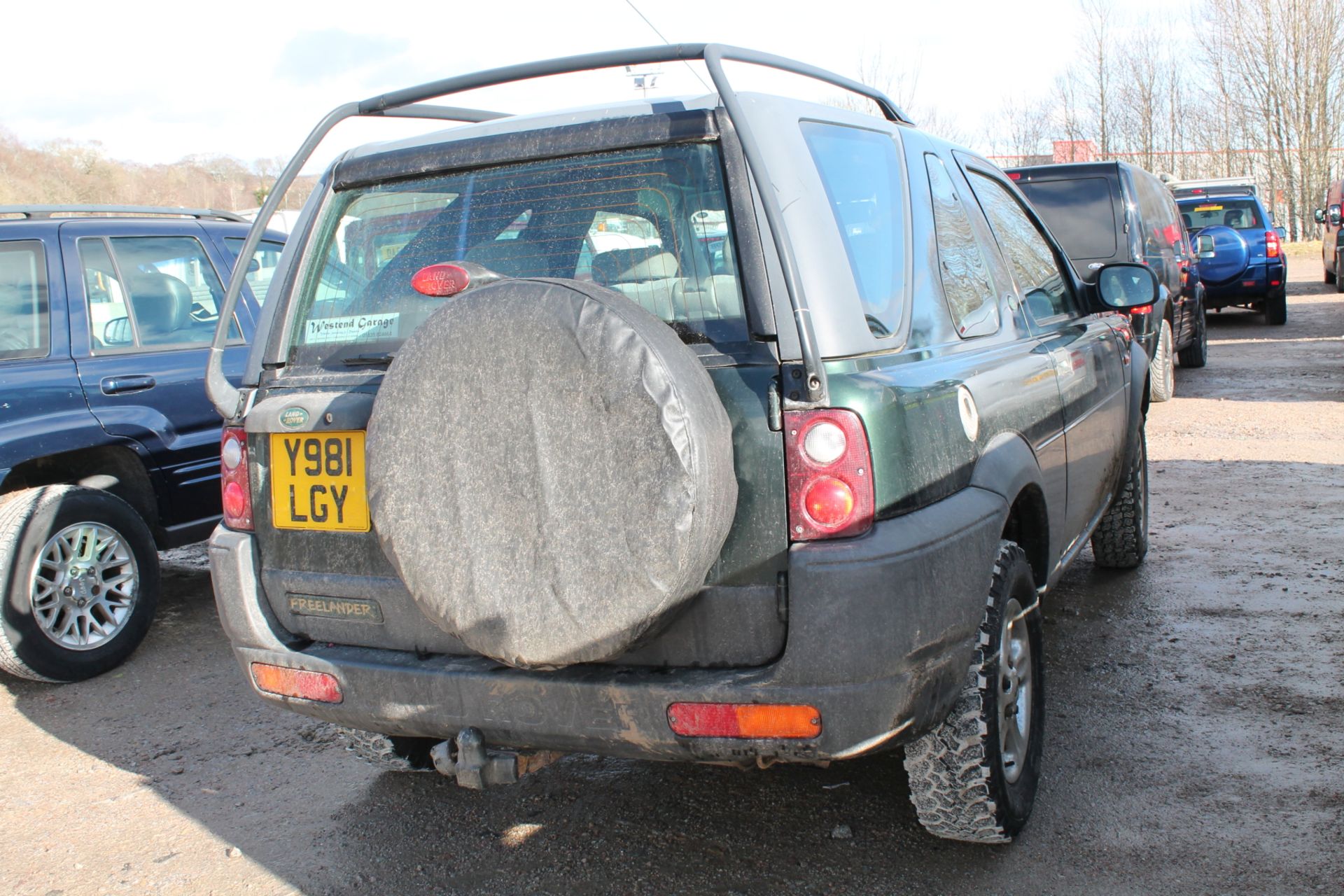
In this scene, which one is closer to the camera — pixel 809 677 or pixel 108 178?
pixel 809 677

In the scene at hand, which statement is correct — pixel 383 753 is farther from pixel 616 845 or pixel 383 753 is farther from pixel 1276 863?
pixel 1276 863

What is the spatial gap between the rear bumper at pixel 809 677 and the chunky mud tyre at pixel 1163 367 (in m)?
7.75

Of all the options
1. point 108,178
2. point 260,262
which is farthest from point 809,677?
point 108,178

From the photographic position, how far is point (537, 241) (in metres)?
2.66

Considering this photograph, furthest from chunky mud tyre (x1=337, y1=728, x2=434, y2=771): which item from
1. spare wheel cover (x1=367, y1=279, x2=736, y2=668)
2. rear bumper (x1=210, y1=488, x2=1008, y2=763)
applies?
spare wheel cover (x1=367, y1=279, x2=736, y2=668)

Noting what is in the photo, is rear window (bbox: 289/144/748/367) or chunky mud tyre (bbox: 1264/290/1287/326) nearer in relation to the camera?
rear window (bbox: 289/144/748/367)

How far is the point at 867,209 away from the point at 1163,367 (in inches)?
Answer: 321

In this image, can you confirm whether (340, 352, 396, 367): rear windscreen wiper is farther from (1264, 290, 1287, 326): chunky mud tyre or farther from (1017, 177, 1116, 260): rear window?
(1264, 290, 1287, 326): chunky mud tyre

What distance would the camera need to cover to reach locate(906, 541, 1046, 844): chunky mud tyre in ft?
8.71

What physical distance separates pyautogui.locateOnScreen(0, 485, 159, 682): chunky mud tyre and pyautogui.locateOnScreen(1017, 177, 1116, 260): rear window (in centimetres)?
687

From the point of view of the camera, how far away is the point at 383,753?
3.42m

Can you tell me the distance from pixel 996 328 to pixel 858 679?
139 centimetres

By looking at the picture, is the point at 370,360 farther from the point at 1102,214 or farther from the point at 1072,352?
the point at 1102,214

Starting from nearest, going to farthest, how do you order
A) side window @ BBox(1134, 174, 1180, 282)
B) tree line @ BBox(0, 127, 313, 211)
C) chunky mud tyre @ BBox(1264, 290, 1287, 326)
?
1. side window @ BBox(1134, 174, 1180, 282)
2. chunky mud tyre @ BBox(1264, 290, 1287, 326)
3. tree line @ BBox(0, 127, 313, 211)
